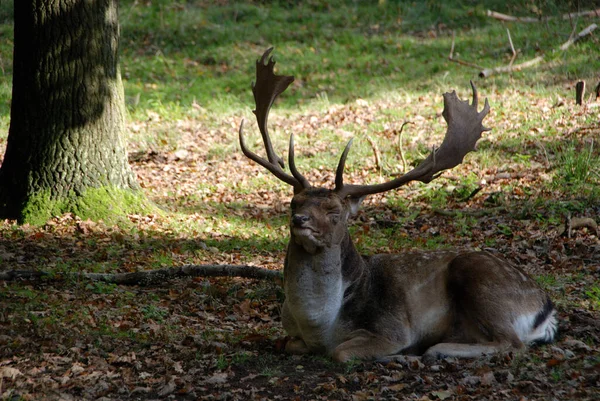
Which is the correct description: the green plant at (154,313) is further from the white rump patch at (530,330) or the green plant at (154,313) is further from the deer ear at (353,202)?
the white rump patch at (530,330)

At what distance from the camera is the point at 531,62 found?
1877cm

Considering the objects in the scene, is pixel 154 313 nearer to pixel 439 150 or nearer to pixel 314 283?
pixel 314 283

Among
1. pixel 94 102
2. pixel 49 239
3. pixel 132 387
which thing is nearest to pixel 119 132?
pixel 94 102

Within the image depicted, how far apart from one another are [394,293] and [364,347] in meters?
0.65

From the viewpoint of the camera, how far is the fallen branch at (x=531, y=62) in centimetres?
1823

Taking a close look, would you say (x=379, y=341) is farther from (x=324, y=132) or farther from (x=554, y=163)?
(x=324, y=132)

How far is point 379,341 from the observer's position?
6.71 meters

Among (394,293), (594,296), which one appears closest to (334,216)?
(394,293)

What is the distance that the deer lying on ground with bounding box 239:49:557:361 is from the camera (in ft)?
21.3

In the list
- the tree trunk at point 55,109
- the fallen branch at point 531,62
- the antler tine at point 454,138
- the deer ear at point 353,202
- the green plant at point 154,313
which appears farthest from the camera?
the fallen branch at point 531,62

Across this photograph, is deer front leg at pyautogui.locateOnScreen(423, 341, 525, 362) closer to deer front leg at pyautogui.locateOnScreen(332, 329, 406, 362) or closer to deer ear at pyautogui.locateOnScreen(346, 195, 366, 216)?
deer front leg at pyautogui.locateOnScreen(332, 329, 406, 362)

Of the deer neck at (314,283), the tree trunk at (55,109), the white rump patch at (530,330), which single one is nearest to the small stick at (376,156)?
the tree trunk at (55,109)

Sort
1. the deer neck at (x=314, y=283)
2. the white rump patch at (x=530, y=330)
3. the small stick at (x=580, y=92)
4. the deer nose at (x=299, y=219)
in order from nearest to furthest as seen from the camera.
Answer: the deer nose at (x=299, y=219), the deer neck at (x=314, y=283), the white rump patch at (x=530, y=330), the small stick at (x=580, y=92)

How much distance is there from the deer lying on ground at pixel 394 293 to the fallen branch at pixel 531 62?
1135 cm
